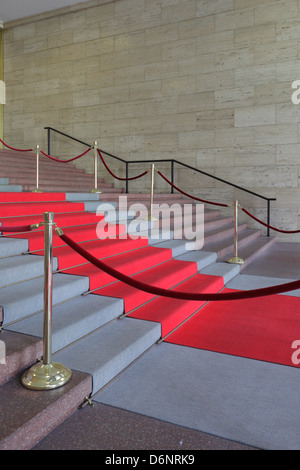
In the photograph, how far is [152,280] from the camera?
443 cm

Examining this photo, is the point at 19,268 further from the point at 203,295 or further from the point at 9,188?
the point at 9,188

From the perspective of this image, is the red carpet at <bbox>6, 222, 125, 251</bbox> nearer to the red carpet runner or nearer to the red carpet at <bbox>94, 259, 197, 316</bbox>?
the red carpet runner

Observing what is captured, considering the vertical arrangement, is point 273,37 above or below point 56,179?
above

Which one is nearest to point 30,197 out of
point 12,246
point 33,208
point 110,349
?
point 33,208

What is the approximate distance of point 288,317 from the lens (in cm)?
426

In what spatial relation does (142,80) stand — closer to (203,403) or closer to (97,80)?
(97,80)

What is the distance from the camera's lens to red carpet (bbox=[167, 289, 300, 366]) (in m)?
3.44

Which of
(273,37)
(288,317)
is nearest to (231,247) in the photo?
(288,317)

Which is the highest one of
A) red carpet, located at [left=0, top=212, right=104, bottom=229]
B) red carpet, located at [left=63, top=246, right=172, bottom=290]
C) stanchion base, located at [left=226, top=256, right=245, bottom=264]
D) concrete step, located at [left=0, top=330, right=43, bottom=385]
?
red carpet, located at [left=0, top=212, right=104, bottom=229]

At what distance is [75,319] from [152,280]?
1465 millimetres

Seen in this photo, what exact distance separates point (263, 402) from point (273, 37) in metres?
8.88

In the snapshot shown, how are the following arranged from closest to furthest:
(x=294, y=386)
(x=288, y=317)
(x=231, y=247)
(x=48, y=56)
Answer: (x=294, y=386), (x=288, y=317), (x=231, y=247), (x=48, y=56)

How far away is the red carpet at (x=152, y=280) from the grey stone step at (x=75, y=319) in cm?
16

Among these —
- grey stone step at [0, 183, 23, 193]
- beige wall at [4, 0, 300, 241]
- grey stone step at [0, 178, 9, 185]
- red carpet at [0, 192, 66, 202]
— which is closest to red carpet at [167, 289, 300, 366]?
red carpet at [0, 192, 66, 202]
